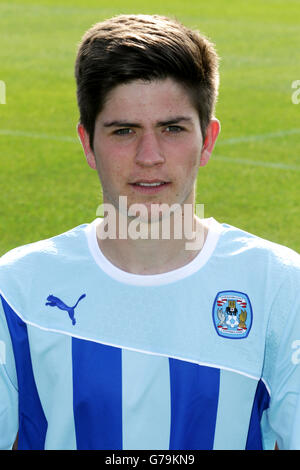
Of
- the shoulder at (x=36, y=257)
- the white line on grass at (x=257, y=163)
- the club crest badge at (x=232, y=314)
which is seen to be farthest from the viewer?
the white line on grass at (x=257, y=163)

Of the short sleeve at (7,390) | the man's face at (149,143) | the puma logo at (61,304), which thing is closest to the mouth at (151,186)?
the man's face at (149,143)

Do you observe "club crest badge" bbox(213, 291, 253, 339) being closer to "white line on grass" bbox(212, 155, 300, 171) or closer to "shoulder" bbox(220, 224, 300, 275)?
"shoulder" bbox(220, 224, 300, 275)

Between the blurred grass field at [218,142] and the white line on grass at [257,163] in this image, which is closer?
the blurred grass field at [218,142]

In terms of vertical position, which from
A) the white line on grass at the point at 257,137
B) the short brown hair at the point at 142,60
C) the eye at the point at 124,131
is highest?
the white line on grass at the point at 257,137

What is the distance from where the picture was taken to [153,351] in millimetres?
2695

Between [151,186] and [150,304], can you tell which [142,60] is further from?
[150,304]

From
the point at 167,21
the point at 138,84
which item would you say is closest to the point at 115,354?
the point at 138,84

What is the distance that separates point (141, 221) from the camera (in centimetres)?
277

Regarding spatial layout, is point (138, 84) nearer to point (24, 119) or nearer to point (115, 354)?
point (115, 354)

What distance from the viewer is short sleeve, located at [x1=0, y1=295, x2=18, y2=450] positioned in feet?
8.97

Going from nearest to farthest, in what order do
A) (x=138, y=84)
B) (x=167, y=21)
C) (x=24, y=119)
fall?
1. (x=138, y=84)
2. (x=167, y=21)
3. (x=24, y=119)

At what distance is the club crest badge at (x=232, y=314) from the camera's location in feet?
8.90

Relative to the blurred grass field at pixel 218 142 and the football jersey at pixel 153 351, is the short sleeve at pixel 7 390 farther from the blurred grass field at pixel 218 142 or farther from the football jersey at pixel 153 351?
the blurred grass field at pixel 218 142

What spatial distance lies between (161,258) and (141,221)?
0.42 ft
